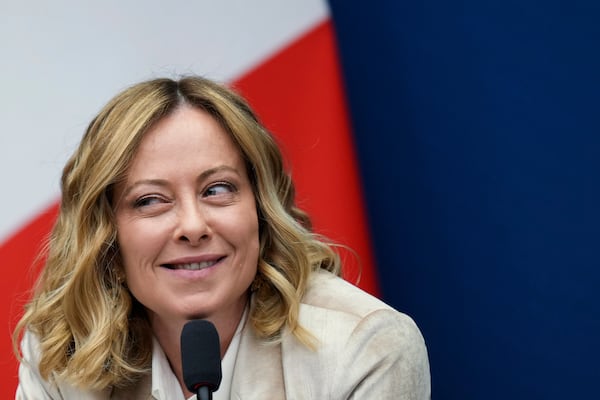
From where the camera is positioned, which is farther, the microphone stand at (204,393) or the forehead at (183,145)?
the forehead at (183,145)

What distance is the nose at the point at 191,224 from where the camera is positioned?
5.24 ft

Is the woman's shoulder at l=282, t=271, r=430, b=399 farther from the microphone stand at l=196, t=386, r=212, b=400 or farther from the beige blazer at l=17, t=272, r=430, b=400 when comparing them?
the microphone stand at l=196, t=386, r=212, b=400

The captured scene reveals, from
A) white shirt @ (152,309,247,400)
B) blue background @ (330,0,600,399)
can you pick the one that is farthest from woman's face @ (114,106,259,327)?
blue background @ (330,0,600,399)

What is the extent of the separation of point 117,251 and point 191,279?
207mm

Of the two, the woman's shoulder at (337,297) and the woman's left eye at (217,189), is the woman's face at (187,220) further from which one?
the woman's shoulder at (337,297)

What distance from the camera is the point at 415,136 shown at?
2.29 metres

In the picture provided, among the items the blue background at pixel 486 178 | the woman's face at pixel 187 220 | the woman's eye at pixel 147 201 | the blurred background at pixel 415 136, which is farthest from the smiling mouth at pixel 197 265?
the blue background at pixel 486 178

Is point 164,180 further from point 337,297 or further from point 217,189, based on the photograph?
point 337,297

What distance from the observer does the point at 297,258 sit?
1749 millimetres

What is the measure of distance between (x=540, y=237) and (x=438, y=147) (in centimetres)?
34

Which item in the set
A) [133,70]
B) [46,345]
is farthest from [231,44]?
[46,345]

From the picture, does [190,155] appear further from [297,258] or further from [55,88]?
[55,88]

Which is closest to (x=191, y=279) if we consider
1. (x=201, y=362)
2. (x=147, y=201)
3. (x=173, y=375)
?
(x=147, y=201)

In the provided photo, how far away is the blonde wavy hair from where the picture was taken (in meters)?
1.68
